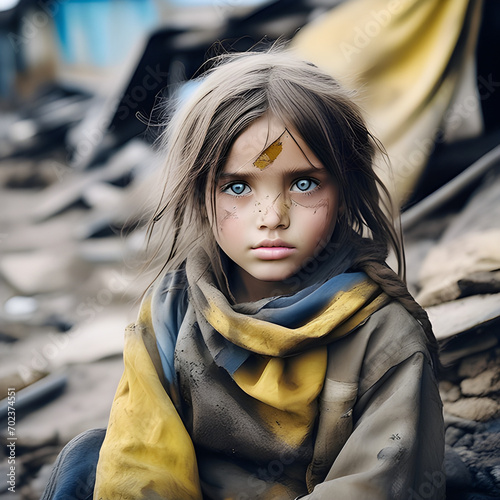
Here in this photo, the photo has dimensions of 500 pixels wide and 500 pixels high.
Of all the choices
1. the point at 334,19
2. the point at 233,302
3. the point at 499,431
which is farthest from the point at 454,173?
the point at 233,302

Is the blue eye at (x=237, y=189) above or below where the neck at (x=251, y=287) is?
above

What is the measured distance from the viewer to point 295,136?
1.15 metres

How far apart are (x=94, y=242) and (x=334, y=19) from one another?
143cm

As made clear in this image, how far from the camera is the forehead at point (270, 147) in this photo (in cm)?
114

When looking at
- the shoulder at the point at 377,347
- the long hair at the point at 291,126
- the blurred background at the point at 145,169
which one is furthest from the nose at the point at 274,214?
the blurred background at the point at 145,169

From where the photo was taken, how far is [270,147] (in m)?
1.14

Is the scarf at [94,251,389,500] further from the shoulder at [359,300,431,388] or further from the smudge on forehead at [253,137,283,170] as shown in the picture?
the smudge on forehead at [253,137,283,170]

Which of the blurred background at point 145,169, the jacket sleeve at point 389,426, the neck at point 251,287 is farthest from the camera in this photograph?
the blurred background at point 145,169

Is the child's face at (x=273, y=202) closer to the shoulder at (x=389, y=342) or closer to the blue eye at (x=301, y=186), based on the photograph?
the blue eye at (x=301, y=186)

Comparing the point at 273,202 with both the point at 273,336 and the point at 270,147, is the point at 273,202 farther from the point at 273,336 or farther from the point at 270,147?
the point at 273,336

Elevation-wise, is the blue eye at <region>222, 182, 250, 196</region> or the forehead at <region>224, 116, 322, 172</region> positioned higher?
the forehead at <region>224, 116, 322, 172</region>

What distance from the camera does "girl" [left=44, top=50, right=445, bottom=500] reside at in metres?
1.12

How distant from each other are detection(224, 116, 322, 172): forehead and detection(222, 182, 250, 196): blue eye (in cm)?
3

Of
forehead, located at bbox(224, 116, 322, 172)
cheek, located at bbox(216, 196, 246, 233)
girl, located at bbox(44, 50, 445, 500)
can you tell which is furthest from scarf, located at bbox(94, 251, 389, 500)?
forehead, located at bbox(224, 116, 322, 172)
